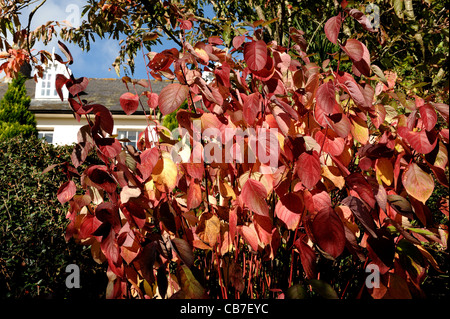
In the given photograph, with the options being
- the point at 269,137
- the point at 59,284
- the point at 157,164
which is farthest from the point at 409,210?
the point at 59,284

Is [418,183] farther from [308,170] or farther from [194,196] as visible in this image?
[194,196]

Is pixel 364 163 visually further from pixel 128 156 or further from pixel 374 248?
pixel 128 156

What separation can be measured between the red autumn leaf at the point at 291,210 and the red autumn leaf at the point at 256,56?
0.37m

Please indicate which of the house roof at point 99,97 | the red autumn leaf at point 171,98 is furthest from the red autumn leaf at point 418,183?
the house roof at point 99,97

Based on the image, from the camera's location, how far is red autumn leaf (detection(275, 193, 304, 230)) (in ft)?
3.05

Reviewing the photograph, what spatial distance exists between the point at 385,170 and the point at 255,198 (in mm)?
456

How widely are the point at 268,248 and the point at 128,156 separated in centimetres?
56

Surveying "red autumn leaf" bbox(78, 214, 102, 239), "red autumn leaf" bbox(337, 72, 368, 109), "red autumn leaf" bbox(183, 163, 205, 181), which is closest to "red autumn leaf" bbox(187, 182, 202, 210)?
"red autumn leaf" bbox(183, 163, 205, 181)

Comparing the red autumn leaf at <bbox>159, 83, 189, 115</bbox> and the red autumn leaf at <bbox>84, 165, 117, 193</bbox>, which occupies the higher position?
the red autumn leaf at <bbox>159, 83, 189, 115</bbox>

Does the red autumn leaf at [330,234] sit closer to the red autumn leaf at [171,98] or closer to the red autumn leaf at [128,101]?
the red autumn leaf at [171,98]

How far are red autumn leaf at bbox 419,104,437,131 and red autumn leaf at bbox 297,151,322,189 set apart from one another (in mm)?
310

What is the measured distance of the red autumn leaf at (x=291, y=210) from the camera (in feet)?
3.05

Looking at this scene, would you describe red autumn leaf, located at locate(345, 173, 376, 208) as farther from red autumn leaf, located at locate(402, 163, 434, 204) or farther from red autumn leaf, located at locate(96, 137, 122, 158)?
red autumn leaf, located at locate(96, 137, 122, 158)

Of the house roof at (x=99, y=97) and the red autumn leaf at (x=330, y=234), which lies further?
the house roof at (x=99, y=97)
